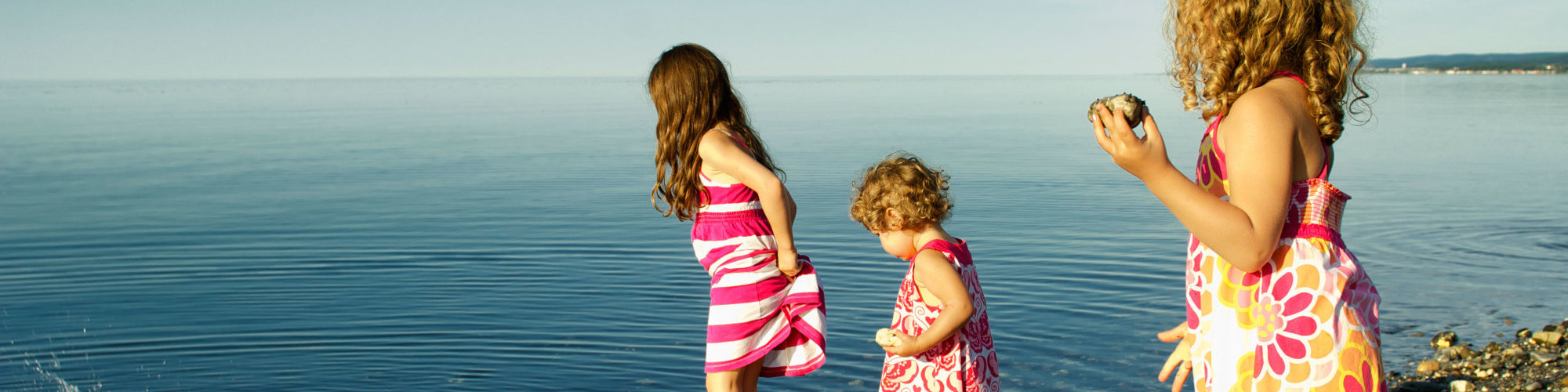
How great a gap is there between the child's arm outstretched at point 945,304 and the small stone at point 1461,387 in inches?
127

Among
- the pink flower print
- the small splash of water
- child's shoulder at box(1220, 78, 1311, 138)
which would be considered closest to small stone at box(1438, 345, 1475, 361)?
the pink flower print

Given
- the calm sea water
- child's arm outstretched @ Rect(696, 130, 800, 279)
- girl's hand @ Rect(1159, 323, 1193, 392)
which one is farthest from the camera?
the calm sea water

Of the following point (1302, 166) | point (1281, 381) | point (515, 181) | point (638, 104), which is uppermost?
point (1302, 166)

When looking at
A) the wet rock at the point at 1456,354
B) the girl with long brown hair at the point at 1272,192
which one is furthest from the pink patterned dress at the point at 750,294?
the wet rock at the point at 1456,354

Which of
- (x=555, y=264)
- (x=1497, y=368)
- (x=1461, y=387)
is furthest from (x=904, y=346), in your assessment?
(x=555, y=264)

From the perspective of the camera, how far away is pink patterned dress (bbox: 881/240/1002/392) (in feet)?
11.1

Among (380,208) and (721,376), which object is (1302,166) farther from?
(380,208)

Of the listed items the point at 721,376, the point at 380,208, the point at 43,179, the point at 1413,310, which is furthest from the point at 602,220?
the point at 43,179

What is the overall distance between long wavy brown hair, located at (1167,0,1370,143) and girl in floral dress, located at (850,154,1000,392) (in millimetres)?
1257

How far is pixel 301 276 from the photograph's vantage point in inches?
340

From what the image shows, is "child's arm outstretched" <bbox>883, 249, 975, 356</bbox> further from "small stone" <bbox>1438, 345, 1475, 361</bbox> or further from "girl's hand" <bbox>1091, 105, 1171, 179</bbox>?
"small stone" <bbox>1438, 345, 1475, 361</bbox>

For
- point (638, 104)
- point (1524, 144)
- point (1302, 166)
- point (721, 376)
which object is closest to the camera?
A: point (1302, 166)

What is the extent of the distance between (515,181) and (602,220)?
427 cm

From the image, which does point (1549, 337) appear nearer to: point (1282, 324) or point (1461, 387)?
point (1461, 387)
